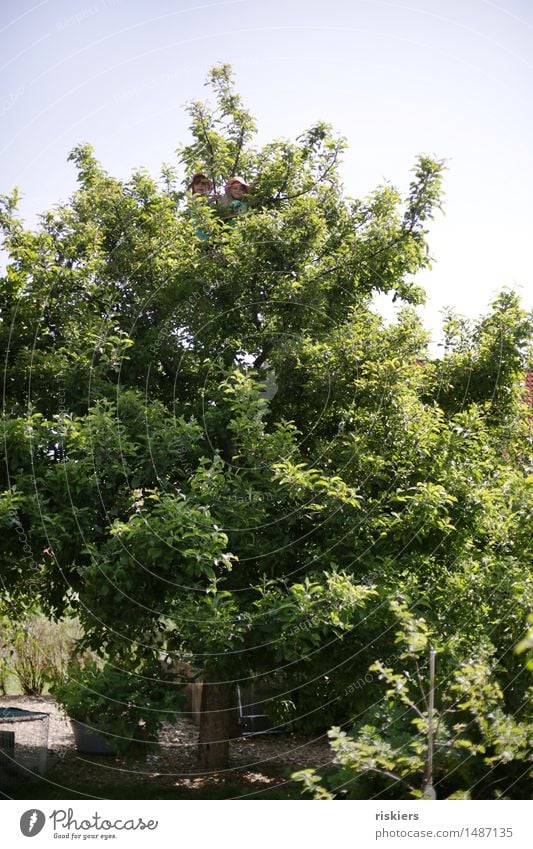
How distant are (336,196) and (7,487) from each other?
4.72m

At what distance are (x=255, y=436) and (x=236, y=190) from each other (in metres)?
3.16

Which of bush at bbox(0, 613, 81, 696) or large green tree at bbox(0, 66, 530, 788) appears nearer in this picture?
large green tree at bbox(0, 66, 530, 788)

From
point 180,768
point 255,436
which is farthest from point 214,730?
point 255,436

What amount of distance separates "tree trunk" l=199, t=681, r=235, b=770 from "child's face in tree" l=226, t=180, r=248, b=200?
17.2 feet

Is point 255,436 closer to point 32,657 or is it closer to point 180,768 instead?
point 180,768

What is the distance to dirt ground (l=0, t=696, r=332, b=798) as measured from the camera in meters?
8.29

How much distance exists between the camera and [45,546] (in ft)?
25.3

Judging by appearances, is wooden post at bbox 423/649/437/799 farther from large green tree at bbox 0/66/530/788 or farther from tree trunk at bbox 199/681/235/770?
tree trunk at bbox 199/681/235/770

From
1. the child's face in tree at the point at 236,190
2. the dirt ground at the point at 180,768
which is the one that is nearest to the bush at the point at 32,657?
the dirt ground at the point at 180,768

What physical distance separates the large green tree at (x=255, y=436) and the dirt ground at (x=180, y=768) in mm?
465

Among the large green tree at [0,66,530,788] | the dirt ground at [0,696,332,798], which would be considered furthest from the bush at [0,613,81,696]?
the large green tree at [0,66,530,788]

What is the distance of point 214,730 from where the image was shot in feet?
29.9
